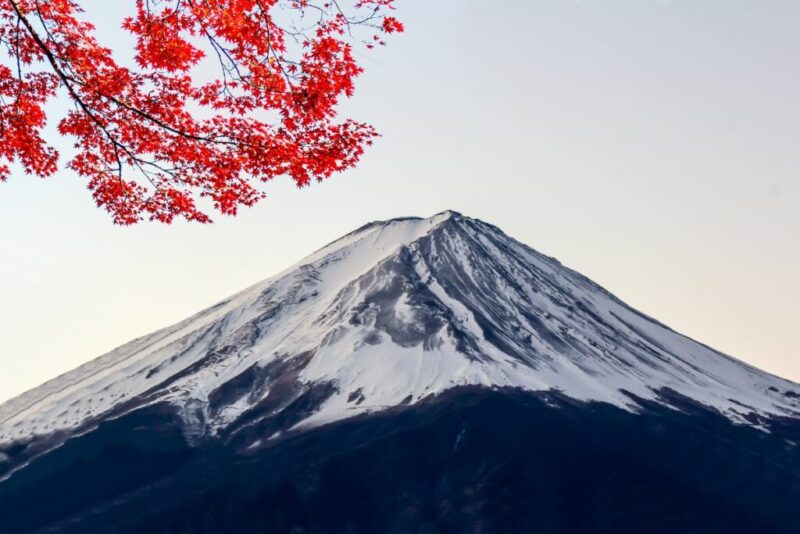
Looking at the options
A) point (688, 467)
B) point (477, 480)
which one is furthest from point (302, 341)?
point (688, 467)

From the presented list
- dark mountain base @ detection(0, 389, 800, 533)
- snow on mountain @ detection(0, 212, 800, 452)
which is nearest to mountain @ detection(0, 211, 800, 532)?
dark mountain base @ detection(0, 389, 800, 533)

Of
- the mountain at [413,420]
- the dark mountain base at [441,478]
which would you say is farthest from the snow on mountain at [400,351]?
the dark mountain base at [441,478]

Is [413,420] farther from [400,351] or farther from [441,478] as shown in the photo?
[400,351]

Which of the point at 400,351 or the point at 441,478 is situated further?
the point at 400,351

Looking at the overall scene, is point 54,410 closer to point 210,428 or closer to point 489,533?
point 210,428

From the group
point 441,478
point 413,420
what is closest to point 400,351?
point 413,420

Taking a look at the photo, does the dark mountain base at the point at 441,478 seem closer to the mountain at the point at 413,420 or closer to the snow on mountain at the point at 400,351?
the mountain at the point at 413,420

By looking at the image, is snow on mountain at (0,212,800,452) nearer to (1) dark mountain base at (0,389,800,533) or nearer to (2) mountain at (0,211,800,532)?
(2) mountain at (0,211,800,532)
